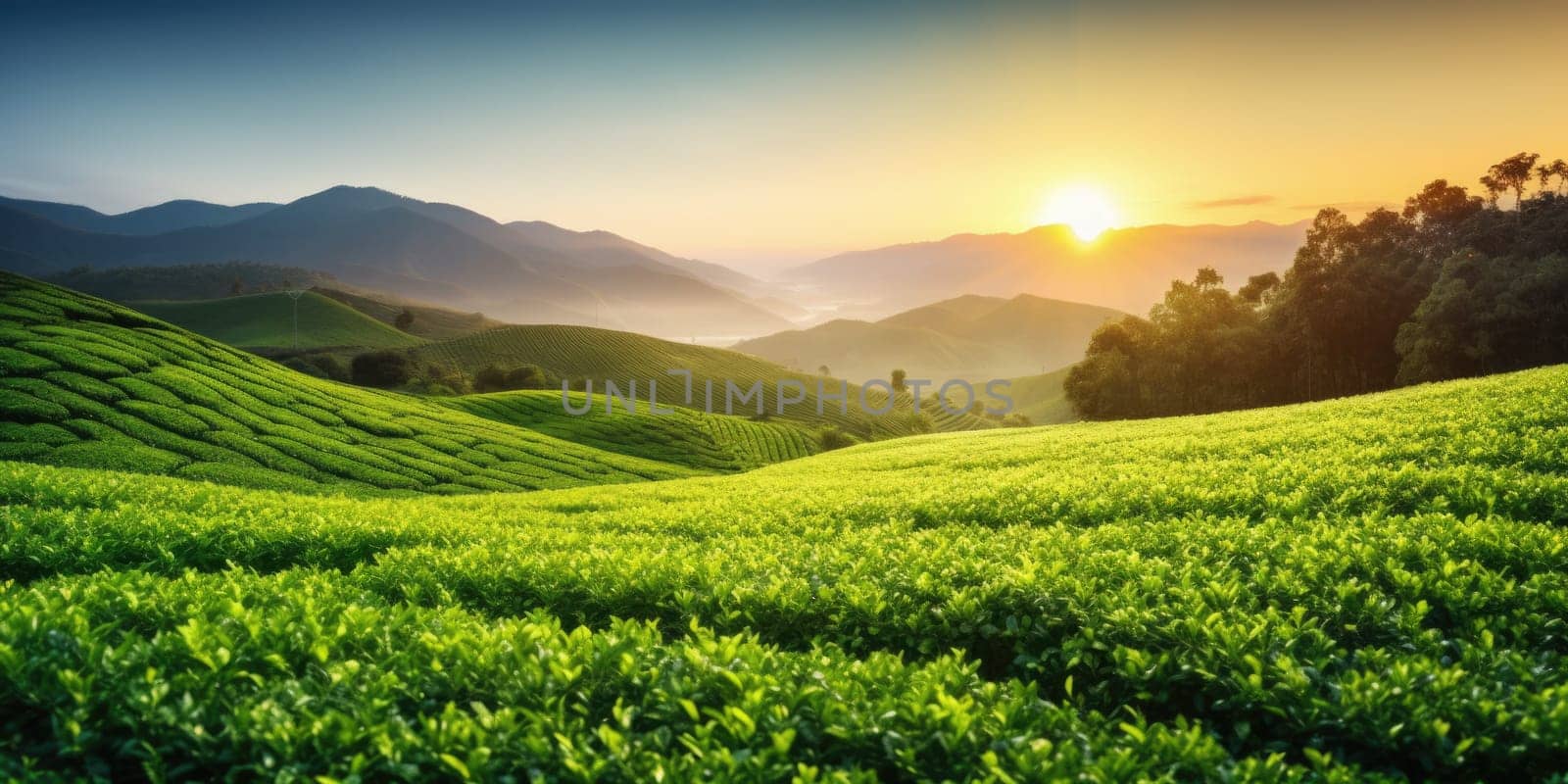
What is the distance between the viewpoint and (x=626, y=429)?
60.4 meters

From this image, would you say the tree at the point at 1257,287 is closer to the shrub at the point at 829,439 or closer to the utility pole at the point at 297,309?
the shrub at the point at 829,439

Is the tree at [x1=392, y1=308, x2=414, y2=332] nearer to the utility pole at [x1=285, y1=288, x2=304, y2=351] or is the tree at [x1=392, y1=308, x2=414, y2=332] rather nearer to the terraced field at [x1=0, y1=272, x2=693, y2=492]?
the utility pole at [x1=285, y1=288, x2=304, y2=351]

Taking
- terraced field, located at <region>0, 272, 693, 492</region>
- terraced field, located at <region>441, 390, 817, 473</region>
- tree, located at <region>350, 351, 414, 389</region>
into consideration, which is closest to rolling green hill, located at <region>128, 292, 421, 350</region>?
tree, located at <region>350, 351, 414, 389</region>

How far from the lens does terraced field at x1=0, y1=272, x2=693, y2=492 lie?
1019 inches

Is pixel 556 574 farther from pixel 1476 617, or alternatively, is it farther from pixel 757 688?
pixel 1476 617

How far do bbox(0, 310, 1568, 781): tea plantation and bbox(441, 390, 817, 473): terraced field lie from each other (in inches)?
1814

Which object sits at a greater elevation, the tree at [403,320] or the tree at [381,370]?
the tree at [403,320]

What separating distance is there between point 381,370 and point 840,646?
110524mm

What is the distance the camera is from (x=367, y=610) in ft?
18.6

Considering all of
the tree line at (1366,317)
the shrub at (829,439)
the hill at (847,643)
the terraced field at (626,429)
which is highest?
the tree line at (1366,317)

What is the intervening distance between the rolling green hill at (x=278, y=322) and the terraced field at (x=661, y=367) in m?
23.6

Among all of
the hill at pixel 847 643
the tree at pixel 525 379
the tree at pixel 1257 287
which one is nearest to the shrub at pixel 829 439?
the tree at pixel 525 379

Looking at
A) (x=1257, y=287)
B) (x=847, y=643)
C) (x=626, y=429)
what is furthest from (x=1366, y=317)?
(x=847, y=643)

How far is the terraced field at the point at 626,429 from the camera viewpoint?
56312 millimetres
